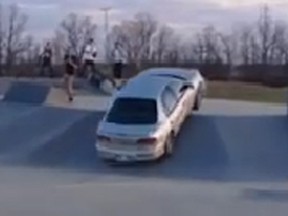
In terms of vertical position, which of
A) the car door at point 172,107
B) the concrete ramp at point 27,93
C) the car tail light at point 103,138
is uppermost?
the car door at point 172,107

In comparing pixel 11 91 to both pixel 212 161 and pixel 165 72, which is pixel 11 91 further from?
pixel 212 161

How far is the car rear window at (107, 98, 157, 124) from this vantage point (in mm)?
22844

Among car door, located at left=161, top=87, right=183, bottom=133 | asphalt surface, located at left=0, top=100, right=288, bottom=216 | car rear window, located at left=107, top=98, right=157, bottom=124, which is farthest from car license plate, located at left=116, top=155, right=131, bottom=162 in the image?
car door, located at left=161, top=87, right=183, bottom=133

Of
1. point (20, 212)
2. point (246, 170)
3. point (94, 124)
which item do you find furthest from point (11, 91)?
point (20, 212)

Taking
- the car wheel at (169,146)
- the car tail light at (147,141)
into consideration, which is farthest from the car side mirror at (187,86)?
the car tail light at (147,141)

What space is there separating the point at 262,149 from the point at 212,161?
2.11m

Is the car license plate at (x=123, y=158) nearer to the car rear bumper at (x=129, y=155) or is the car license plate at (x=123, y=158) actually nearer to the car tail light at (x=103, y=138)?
the car rear bumper at (x=129, y=155)

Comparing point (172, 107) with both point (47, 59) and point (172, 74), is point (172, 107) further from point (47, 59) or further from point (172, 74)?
point (47, 59)

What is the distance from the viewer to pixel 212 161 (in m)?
22.6

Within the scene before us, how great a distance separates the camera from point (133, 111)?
23234 mm

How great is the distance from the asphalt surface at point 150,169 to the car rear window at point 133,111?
1.10m

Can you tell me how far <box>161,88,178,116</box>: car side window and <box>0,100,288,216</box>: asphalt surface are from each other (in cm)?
104

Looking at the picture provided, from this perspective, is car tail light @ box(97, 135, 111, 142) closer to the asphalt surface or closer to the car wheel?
the asphalt surface

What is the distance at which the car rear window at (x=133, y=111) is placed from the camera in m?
22.8
